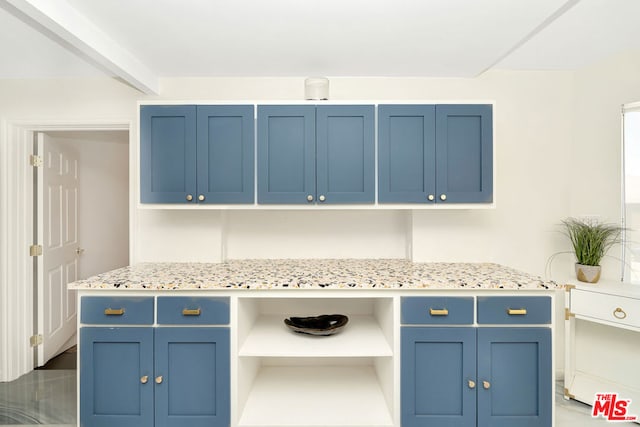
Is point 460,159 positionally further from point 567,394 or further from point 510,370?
point 567,394

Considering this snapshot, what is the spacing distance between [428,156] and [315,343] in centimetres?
143

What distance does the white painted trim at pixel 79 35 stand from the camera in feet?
5.04

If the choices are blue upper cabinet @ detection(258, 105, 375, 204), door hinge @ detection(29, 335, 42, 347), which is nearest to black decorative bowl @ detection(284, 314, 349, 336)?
blue upper cabinet @ detection(258, 105, 375, 204)

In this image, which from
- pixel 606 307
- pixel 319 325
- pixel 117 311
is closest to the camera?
pixel 117 311

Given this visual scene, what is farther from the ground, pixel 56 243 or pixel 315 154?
pixel 315 154

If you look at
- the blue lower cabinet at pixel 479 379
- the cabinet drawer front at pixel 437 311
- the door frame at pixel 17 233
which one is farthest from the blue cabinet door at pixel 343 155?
the door frame at pixel 17 233

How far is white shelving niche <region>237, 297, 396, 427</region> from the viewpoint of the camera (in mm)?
1999

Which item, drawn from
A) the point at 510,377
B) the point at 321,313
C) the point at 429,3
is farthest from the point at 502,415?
the point at 429,3

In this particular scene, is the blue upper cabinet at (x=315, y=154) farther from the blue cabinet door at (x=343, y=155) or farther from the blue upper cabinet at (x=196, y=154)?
the blue upper cabinet at (x=196, y=154)

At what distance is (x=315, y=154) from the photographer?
231cm

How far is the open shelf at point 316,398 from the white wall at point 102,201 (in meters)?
2.44

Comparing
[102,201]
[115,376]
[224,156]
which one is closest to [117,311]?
[115,376]

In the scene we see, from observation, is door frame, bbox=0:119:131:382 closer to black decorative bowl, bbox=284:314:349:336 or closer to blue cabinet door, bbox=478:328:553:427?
black decorative bowl, bbox=284:314:349:336

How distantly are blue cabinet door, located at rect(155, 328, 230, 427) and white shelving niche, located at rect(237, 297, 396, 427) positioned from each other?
4.1 inches
